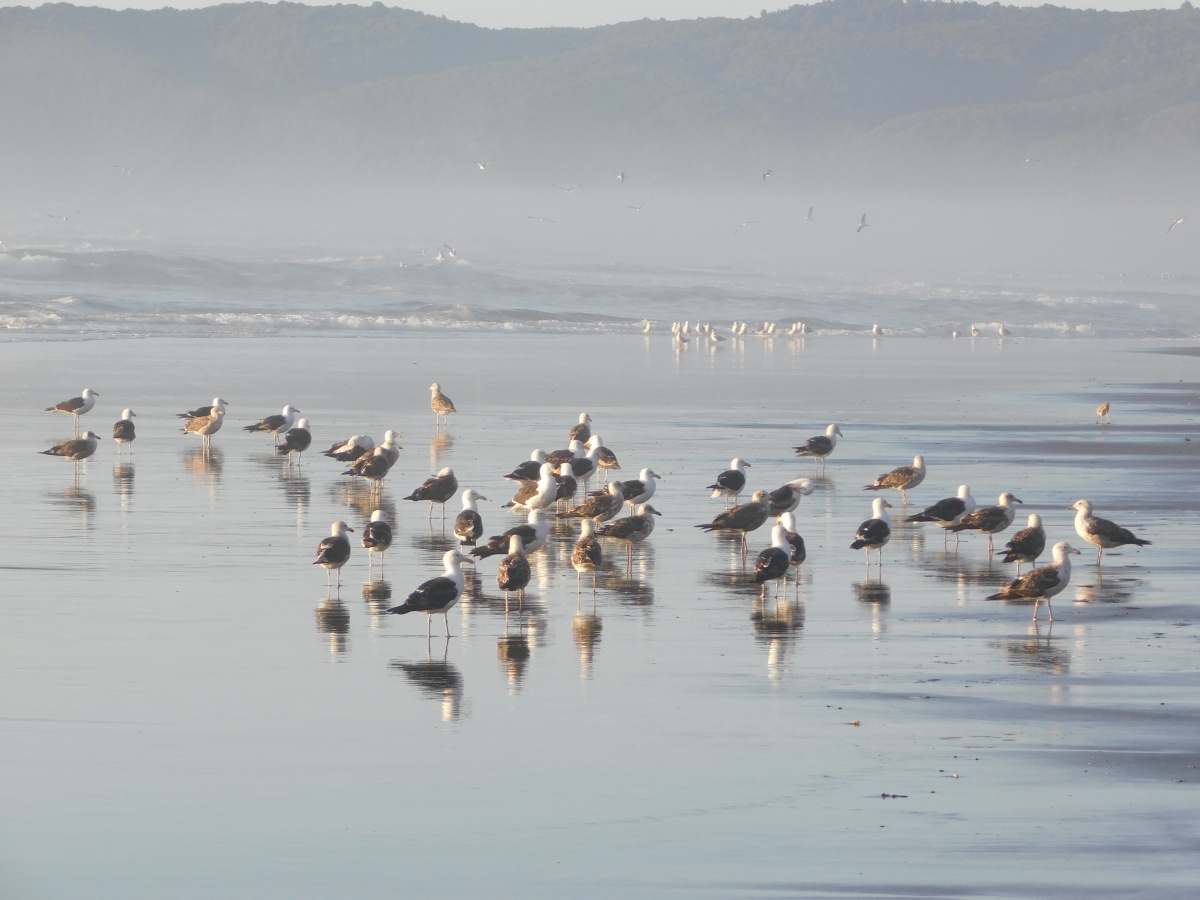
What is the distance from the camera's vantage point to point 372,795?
26.7ft

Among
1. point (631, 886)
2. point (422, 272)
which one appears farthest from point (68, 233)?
point (631, 886)

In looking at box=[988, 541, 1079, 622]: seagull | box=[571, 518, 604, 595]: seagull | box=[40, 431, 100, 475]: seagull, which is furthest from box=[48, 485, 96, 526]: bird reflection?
box=[988, 541, 1079, 622]: seagull

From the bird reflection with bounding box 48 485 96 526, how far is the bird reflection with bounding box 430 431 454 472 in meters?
4.35

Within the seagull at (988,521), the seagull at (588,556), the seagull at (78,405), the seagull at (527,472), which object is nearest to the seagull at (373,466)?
the seagull at (527,472)

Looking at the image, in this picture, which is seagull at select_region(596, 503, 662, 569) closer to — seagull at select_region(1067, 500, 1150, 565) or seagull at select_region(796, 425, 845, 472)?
seagull at select_region(1067, 500, 1150, 565)

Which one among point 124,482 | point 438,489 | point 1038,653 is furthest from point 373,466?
point 1038,653

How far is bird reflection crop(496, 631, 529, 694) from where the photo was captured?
1051 centimetres

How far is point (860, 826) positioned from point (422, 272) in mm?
76035

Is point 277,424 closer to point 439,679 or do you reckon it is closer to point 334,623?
point 334,623

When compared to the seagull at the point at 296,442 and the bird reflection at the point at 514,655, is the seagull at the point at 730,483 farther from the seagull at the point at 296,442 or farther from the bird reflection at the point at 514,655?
the bird reflection at the point at 514,655

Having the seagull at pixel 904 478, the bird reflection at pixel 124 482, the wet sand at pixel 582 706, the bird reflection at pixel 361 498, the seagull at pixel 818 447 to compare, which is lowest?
the wet sand at pixel 582 706

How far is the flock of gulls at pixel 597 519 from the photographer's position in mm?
12492

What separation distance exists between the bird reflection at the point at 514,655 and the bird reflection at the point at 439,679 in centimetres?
32

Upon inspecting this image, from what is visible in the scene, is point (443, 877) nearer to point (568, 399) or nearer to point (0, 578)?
point (0, 578)
